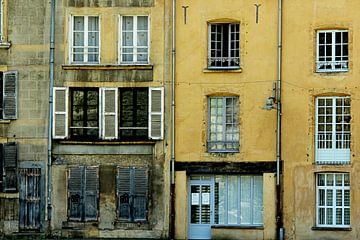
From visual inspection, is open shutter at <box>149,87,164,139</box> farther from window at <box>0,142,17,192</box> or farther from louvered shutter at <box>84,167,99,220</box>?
window at <box>0,142,17,192</box>

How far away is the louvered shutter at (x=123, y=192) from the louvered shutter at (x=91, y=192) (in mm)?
834

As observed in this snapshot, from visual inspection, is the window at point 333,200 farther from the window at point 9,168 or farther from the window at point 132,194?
the window at point 9,168

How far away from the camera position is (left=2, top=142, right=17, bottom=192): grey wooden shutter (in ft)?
119

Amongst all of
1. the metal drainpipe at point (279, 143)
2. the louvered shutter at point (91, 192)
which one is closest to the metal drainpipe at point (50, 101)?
the louvered shutter at point (91, 192)

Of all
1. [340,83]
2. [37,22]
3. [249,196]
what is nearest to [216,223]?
[249,196]

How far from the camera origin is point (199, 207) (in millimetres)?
36094

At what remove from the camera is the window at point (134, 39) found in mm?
36469

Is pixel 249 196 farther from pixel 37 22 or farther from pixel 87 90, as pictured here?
pixel 37 22

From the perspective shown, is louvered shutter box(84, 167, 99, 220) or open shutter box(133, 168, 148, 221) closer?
open shutter box(133, 168, 148, 221)

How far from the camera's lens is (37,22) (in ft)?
120

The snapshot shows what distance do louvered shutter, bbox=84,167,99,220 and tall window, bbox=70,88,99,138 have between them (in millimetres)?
1399

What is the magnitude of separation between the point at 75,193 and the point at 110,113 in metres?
3.29

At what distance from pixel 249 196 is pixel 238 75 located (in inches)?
179

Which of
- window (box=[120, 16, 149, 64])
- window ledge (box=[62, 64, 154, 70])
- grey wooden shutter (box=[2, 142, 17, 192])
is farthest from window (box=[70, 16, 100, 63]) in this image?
grey wooden shutter (box=[2, 142, 17, 192])
